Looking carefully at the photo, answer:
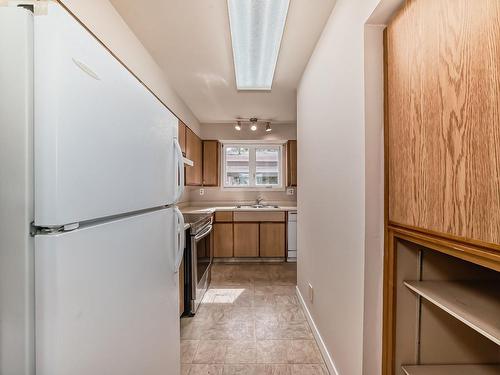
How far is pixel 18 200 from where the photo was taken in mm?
526

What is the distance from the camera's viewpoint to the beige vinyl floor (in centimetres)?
165

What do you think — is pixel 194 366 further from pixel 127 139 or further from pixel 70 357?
pixel 127 139

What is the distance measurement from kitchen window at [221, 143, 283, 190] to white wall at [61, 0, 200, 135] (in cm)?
208

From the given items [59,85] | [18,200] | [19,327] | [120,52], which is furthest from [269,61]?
[19,327]

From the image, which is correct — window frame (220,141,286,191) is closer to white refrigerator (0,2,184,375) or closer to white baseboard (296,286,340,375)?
white baseboard (296,286,340,375)

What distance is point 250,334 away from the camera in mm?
1993

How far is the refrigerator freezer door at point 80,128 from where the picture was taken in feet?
1.72

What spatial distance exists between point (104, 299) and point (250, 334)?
1.63m

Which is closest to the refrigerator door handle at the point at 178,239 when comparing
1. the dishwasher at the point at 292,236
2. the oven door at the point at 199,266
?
the oven door at the point at 199,266

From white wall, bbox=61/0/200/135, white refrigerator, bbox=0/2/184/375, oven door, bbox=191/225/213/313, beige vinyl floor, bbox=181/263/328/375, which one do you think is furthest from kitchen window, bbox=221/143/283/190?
white refrigerator, bbox=0/2/184/375

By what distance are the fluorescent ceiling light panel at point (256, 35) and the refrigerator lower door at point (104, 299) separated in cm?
133

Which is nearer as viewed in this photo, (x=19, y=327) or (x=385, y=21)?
(x=19, y=327)

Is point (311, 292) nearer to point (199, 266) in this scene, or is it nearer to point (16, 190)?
point (199, 266)

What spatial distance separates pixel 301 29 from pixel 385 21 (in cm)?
84
